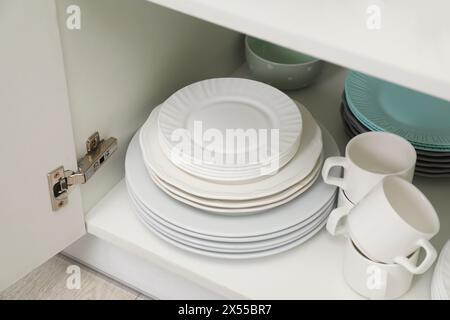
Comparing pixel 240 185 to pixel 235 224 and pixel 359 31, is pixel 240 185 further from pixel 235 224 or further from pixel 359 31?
pixel 359 31


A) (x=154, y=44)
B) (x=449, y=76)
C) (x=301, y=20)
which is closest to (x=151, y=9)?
(x=154, y=44)

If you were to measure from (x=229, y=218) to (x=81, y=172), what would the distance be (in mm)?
183

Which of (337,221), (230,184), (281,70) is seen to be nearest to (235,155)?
(230,184)

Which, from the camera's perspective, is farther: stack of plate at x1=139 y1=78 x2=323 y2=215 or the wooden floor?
the wooden floor

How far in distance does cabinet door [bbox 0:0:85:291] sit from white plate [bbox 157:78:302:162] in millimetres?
136

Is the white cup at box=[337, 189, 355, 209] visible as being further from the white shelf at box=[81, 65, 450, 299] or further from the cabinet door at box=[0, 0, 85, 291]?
the cabinet door at box=[0, 0, 85, 291]

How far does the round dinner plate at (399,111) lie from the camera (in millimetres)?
863

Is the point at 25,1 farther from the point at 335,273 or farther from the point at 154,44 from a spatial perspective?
the point at 335,273

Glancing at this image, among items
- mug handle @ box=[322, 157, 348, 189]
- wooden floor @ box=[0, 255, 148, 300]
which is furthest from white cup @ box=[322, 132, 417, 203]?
wooden floor @ box=[0, 255, 148, 300]

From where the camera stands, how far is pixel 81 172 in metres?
0.77

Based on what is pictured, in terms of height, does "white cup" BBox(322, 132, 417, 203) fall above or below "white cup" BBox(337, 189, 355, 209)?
above

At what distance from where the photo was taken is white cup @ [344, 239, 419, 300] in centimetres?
70

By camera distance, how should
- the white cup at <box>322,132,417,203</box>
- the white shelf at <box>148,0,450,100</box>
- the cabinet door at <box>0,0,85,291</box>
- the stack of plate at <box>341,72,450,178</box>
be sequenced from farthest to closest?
the stack of plate at <box>341,72,450,178</box>, the white cup at <box>322,132,417,203</box>, the cabinet door at <box>0,0,85,291</box>, the white shelf at <box>148,0,450,100</box>

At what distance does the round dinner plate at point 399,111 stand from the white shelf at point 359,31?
326mm
